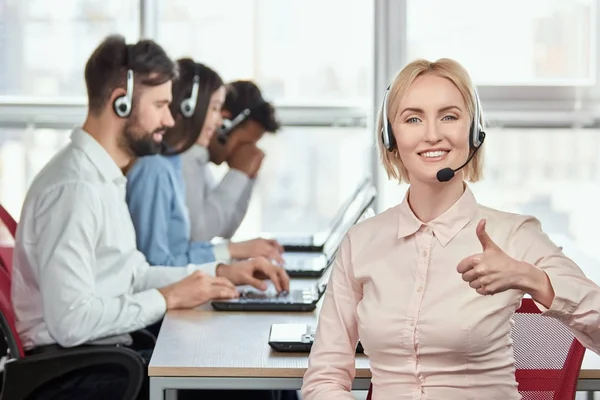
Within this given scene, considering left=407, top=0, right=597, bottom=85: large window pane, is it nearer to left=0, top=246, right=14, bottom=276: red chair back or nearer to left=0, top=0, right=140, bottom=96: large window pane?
left=0, top=0, right=140, bottom=96: large window pane

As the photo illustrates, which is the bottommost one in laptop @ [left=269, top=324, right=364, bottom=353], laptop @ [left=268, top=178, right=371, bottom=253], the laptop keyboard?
laptop @ [left=268, top=178, right=371, bottom=253]

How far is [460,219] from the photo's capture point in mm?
2004

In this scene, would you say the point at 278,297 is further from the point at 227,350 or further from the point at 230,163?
the point at 230,163

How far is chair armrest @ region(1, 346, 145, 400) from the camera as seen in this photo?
8.11 ft

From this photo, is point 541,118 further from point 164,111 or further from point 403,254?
point 403,254

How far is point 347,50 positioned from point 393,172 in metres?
3.11

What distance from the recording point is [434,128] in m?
1.97

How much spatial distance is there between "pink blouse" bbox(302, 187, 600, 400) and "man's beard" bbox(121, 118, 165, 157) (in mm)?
1122

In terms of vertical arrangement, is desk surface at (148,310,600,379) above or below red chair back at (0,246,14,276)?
below

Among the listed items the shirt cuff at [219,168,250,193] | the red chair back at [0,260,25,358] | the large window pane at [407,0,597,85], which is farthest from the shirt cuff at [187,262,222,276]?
the large window pane at [407,0,597,85]

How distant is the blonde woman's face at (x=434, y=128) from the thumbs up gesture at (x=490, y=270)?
30cm

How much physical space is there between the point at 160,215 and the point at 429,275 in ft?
5.55

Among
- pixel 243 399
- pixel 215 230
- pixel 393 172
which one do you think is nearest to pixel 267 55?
pixel 215 230

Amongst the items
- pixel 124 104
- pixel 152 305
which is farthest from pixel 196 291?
pixel 124 104
